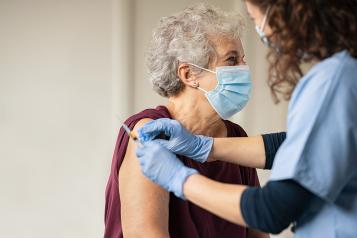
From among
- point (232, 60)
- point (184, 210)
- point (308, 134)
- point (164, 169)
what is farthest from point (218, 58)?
point (308, 134)

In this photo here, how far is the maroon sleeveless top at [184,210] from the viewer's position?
4.96ft

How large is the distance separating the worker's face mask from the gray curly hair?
6cm

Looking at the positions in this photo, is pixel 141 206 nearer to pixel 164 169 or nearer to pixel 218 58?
pixel 164 169

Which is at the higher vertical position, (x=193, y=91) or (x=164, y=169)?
(x=193, y=91)

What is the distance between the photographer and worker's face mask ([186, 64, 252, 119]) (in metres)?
1.60

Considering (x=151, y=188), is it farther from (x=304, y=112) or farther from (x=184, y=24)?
(x=304, y=112)

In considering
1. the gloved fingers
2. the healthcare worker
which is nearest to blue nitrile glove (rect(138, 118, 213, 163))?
the gloved fingers

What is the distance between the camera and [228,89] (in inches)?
63.8

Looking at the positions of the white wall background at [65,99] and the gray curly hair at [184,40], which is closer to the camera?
the gray curly hair at [184,40]

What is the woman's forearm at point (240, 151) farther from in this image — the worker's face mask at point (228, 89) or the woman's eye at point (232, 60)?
the woman's eye at point (232, 60)

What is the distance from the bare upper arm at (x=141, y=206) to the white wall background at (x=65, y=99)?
3.17 ft

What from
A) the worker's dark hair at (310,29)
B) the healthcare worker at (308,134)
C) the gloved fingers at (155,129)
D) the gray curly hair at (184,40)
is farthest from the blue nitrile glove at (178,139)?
the worker's dark hair at (310,29)

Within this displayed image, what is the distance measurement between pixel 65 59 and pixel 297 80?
1576 mm

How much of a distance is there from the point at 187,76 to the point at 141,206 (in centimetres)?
46
